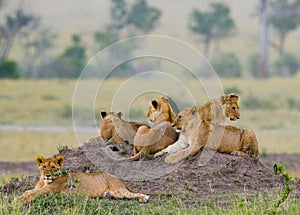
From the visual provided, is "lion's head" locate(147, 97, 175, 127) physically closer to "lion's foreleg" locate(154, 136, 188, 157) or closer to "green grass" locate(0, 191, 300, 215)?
"lion's foreleg" locate(154, 136, 188, 157)

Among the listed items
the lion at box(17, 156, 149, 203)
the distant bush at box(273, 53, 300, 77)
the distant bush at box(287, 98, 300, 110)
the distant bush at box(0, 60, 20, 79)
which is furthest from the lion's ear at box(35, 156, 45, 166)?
the distant bush at box(273, 53, 300, 77)

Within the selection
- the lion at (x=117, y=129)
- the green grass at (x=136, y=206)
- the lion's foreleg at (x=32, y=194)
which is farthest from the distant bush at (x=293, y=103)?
the lion's foreleg at (x=32, y=194)

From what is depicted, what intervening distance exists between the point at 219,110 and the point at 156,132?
36.7 inches

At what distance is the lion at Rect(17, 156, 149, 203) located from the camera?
7523 millimetres

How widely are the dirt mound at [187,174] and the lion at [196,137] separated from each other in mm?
114

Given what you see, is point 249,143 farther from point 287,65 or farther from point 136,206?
point 287,65

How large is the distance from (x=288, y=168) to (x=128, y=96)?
19.3ft

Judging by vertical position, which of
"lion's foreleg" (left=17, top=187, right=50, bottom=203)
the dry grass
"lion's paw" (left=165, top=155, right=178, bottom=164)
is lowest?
the dry grass

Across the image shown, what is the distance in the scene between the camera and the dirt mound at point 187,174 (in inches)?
321

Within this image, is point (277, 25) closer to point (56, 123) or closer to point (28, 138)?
point (56, 123)

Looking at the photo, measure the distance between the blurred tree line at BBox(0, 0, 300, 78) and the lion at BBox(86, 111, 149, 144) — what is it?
106 feet

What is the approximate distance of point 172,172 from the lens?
8516 millimetres

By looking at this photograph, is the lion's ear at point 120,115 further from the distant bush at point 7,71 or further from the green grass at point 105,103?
the distant bush at point 7,71

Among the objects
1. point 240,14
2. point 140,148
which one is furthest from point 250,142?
point 240,14
